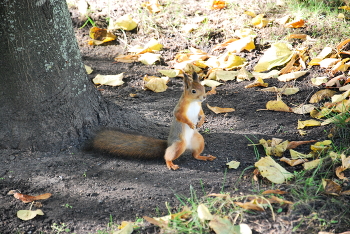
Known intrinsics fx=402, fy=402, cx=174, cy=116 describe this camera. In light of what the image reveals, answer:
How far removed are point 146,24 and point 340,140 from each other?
3.07 m

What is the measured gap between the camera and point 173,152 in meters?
2.75

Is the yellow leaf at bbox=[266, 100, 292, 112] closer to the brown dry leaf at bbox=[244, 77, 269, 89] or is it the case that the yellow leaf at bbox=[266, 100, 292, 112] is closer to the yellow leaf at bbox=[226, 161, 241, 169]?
the brown dry leaf at bbox=[244, 77, 269, 89]

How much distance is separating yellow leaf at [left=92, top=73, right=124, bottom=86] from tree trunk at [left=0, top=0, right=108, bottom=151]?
98 centimetres

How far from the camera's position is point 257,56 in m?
4.31

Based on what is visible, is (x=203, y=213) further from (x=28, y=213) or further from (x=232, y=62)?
(x=232, y=62)

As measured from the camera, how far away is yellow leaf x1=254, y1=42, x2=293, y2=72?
4047 mm

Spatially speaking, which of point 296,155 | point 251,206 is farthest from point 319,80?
point 251,206

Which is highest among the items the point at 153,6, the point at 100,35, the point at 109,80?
the point at 153,6

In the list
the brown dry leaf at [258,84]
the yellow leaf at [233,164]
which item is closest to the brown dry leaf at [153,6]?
the brown dry leaf at [258,84]

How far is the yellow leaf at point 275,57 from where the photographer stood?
4.05 metres

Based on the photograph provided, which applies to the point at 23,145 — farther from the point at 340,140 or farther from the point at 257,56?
the point at 257,56

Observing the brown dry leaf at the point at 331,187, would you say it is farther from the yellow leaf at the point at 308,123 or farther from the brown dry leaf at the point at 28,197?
the brown dry leaf at the point at 28,197

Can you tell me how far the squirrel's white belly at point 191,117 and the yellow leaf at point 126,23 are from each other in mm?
2441

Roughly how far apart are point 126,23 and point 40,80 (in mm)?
2471
